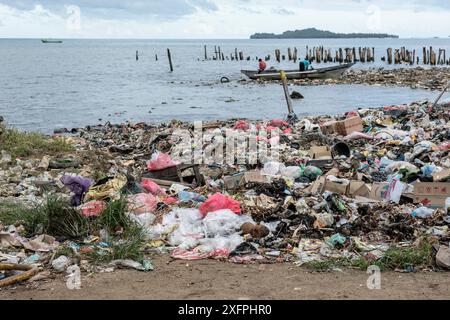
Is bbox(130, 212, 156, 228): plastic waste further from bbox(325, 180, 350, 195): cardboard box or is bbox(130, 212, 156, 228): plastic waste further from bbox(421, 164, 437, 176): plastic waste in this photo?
bbox(421, 164, 437, 176): plastic waste

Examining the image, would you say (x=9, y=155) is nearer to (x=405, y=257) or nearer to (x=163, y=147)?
(x=163, y=147)

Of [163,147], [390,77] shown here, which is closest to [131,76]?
[390,77]

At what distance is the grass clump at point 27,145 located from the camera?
396 inches

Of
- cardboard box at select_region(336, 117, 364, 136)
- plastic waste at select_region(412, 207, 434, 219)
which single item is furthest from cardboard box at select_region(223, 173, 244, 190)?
cardboard box at select_region(336, 117, 364, 136)

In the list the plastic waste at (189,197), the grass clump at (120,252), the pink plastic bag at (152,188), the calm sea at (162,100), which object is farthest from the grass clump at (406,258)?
the calm sea at (162,100)

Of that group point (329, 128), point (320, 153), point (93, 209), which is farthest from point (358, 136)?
point (93, 209)

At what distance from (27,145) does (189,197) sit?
4798 millimetres

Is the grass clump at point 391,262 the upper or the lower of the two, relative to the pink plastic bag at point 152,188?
lower

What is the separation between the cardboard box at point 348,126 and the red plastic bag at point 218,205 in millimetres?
6136

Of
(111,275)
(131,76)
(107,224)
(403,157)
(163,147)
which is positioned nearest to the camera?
(111,275)

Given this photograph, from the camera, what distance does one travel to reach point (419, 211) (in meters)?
6.30

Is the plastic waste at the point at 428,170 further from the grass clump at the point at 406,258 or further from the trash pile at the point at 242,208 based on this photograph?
the grass clump at the point at 406,258

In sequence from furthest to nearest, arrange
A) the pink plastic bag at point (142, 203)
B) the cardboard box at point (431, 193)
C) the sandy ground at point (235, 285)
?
the cardboard box at point (431, 193)
the pink plastic bag at point (142, 203)
the sandy ground at point (235, 285)
